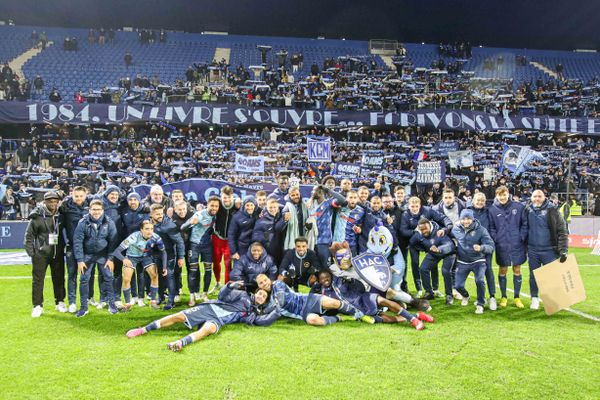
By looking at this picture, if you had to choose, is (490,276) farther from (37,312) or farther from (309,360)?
(37,312)

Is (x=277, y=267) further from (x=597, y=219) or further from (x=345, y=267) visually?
(x=597, y=219)

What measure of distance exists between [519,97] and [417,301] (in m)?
24.8

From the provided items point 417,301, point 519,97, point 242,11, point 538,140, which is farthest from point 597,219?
point 242,11

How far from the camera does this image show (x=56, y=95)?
78.6ft

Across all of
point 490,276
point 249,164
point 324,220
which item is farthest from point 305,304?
point 249,164

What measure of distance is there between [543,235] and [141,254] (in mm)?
6225

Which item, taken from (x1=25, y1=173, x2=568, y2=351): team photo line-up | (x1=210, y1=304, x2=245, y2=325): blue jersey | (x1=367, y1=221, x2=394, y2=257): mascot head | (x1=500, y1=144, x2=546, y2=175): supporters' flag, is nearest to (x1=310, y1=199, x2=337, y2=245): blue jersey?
(x1=25, y1=173, x2=568, y2=351): team photo line-up

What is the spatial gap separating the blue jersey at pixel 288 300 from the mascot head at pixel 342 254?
0.72 meters

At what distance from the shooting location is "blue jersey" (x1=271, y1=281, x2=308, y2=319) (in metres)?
6.84

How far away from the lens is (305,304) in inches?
270

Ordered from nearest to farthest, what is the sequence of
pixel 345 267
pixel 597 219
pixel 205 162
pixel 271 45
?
pixel 345 267
pixel 597 219
pixel 205 162
pixel 271 45

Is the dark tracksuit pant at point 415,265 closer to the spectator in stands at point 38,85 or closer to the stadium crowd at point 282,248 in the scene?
the stadium crowd at point 282,248

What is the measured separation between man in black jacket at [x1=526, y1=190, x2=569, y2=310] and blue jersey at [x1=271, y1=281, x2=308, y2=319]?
3.77 meters

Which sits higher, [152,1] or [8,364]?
[152,1]
